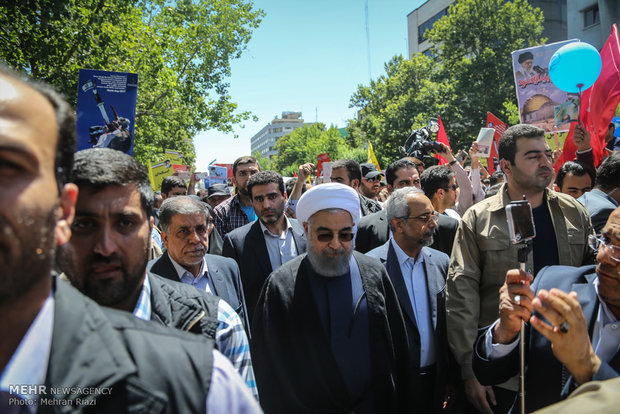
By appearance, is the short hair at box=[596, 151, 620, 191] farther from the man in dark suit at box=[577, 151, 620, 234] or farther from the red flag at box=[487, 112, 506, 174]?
the red flag at box=[487, 112, 506, 174]

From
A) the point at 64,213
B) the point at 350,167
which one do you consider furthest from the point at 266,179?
the point at 64,213

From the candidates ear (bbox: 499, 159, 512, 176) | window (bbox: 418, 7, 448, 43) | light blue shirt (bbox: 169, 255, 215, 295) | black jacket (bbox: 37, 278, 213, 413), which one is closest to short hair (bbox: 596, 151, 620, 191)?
ear (bbox: 499, 159, 512, 176)

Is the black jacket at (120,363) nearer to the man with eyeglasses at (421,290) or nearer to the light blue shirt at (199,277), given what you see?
the man with eyeglasses at (421,290)

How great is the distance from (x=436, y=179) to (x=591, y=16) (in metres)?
30.6

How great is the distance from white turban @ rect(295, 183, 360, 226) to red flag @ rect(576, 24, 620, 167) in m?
4.14

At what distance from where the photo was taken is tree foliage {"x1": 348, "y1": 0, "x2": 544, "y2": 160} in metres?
27.8

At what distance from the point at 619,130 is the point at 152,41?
13050 millimetres

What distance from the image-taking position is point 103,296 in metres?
1.61

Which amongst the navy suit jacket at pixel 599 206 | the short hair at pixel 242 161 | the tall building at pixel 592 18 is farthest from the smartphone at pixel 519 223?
the tall building at pixel 592 18

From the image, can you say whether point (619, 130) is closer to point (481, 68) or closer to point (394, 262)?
point (394, 262)

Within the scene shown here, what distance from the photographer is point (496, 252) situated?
9.98 ft

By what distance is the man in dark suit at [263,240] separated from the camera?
13.9 ft

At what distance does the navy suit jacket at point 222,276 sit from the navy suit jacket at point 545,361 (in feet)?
5.51

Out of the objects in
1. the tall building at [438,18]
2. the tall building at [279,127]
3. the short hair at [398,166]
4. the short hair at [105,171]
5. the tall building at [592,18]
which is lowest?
the short hair at [105,171]
